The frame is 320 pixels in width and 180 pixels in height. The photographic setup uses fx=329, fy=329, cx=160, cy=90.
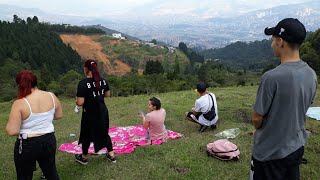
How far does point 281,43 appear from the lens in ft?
10.4

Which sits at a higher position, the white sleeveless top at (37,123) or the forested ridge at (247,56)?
the white sleeveless top at (37,123)

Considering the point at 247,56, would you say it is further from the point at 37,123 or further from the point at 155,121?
the point at 37,123

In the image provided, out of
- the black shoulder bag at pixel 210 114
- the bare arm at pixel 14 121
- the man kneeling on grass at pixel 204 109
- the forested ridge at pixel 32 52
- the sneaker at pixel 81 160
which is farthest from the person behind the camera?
the forested ridge at pixel 32 52

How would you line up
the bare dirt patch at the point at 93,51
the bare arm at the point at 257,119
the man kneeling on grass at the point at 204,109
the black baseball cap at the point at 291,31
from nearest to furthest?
the black baseball cap at the point at 291,31 → the bare arm at the point at 257,119 → the man kneeling on grass at the point at 204,109 → the bare dirt patch at the point at 93,51

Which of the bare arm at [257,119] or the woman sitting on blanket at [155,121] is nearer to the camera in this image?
the bare arm at [257,119]

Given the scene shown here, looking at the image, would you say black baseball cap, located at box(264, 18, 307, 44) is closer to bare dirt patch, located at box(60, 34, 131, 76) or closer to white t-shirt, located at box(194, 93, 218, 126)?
white t-shirt, located at box(194, 93, 218, 126)

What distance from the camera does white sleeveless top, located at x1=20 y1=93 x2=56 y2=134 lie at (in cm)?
423

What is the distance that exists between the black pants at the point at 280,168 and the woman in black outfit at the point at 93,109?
3.38 m

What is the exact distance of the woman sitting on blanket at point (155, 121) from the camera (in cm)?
→ 755

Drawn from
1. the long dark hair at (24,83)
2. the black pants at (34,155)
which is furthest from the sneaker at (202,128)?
the long dark hair at (24,83)

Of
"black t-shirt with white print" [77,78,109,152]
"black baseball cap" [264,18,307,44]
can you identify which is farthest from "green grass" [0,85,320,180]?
"black baseball cap" [264,18,307,44]

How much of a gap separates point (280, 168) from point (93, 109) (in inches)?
145

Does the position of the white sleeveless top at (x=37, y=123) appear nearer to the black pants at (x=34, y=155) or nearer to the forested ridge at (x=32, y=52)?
the black pants at (x=34, y=155)

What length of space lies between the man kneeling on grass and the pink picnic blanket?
2.39 ft
